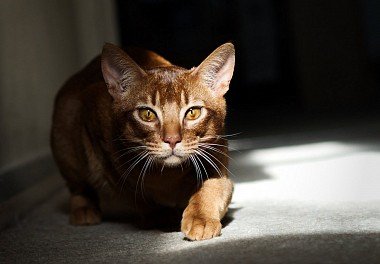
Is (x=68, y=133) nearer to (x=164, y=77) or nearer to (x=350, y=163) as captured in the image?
(x=164, y=77)

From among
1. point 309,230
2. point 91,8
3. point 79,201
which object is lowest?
point 79,201

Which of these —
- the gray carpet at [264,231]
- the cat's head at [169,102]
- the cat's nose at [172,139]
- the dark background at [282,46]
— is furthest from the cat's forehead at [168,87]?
the dark background at [282,46]

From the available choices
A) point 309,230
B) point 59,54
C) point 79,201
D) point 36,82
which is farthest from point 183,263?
point 59,54

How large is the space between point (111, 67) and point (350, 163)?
3.95 ft

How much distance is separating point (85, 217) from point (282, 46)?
262cm

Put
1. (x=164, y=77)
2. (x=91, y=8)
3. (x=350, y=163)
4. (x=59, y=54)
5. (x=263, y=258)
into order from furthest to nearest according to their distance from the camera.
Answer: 1. (x=91, y=8)
2. (x=59, y=54)
3. (x=350, y=163)
4. (x=164, y=77)
5. (x=263, y=258)

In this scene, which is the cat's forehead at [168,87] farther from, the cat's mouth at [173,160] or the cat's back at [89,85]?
the cat's back at [89,85]

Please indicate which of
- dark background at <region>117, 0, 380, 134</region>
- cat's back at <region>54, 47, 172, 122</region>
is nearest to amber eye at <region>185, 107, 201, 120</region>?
cat's back at <region>54, 47, 172, 122</region>

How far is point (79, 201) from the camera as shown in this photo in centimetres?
207

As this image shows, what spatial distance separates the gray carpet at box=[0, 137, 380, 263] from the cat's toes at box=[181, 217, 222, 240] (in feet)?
0.08

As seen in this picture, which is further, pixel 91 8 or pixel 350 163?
pixel 91 8

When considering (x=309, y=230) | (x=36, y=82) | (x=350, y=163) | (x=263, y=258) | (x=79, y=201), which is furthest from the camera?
(x=36, y=82)

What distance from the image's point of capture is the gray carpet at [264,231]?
1323mm

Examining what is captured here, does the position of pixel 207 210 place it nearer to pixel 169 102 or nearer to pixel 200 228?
pixel 200 228
